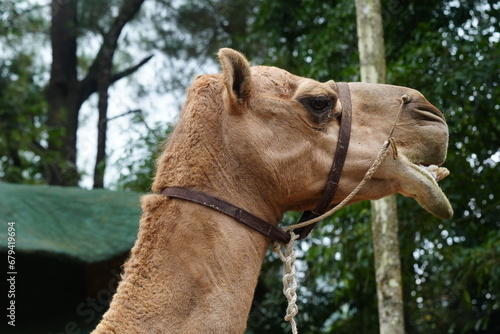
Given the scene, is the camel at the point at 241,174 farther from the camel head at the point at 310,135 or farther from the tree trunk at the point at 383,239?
the tree trunk at the point at 383,239

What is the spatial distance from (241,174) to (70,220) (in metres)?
5.19

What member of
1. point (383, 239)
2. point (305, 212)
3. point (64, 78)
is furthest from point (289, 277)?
point (64, 78)

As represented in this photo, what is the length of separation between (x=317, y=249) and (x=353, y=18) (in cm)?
272

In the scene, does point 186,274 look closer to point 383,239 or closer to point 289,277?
point 289,277

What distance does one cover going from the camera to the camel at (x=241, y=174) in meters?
2.64

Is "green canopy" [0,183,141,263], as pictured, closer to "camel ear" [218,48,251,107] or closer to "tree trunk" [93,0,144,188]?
"camel ear" [218,48,251,107]

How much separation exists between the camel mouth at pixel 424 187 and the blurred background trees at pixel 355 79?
3842mm

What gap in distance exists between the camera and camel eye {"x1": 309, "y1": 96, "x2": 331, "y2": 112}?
120 inches

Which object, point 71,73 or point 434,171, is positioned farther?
point 71,73

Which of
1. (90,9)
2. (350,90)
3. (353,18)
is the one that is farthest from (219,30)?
(350,90)

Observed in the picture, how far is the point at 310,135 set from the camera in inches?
119

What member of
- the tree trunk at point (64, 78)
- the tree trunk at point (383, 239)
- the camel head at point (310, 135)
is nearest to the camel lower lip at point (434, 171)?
the camel head at point (310, 135)

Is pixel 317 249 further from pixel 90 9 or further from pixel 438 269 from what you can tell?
pixel 90 9

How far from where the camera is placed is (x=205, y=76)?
3111 millimetres
